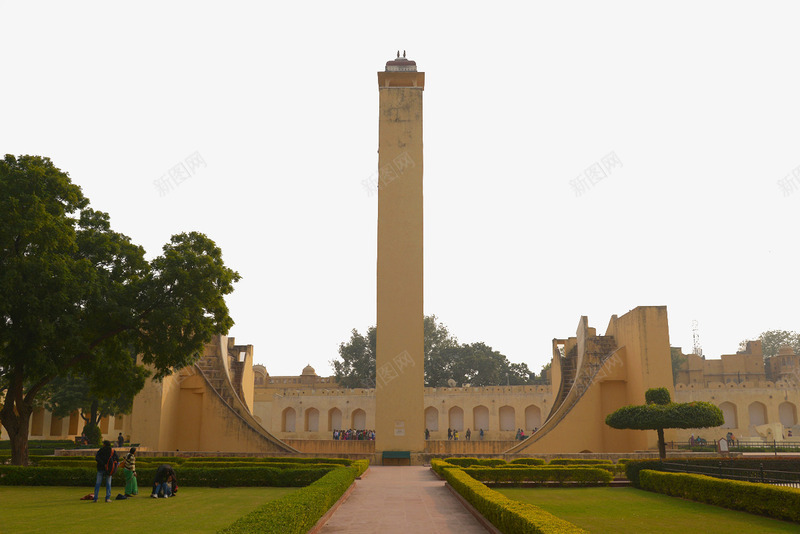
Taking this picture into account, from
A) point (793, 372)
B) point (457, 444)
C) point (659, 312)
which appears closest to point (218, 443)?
point (457, 444)

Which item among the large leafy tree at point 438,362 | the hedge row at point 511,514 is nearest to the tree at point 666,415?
the hedge row at point 511,514

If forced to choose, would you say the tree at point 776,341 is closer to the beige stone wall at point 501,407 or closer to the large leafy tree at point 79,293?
the beige stone wall at point 501,407

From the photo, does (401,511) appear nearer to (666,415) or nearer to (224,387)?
(666,415)

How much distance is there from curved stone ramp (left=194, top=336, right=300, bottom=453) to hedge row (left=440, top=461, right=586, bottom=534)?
37.2ft

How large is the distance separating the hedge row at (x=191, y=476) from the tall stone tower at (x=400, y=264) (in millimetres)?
6307

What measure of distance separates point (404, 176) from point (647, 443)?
11.0m

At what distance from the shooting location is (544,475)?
12.8m

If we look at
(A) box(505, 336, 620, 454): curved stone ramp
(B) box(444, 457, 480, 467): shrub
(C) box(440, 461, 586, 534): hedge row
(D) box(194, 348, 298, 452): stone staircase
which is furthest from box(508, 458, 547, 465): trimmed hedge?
(D) box(194, 348, 298, 452): stone staircase

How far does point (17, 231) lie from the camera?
40.4ft

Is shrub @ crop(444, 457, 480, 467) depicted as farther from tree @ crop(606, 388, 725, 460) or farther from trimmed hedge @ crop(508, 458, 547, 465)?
tree @ crop(606, 388, 725, 460)

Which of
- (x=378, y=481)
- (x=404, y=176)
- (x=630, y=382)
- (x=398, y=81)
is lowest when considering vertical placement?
(x=378, y=481)

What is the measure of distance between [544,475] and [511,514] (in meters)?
6.92

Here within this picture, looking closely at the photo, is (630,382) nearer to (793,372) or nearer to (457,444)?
(457,444)

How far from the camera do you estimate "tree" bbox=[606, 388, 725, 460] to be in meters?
14.9
